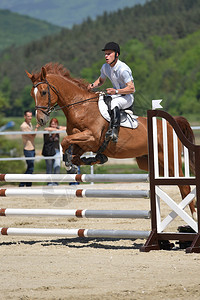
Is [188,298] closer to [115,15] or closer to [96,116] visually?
[96,116]

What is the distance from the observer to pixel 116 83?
7125mm

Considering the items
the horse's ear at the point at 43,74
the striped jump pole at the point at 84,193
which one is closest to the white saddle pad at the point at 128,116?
the horse's ear at the point at 43,74

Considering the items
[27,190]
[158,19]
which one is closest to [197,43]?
[158,19]

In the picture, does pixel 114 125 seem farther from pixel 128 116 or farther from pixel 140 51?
pixel 140 51

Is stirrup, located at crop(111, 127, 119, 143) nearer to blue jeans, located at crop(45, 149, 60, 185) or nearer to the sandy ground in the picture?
the sandy ground

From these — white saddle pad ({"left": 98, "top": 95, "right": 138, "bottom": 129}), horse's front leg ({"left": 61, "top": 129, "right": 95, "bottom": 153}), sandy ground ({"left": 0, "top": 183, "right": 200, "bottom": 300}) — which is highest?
white saddle pad ({"left": 98, "top": 95, "right": 138, "bottom": 129})

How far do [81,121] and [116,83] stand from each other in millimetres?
615

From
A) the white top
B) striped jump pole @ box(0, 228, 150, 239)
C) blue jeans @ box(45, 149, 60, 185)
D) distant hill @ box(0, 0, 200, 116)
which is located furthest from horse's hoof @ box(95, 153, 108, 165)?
distant hill @ box(0, 0, 200, 116)

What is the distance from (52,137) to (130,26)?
10104cm

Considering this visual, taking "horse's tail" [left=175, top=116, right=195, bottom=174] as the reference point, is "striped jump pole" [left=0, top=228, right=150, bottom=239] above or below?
below

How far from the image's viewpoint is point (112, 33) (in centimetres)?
11069

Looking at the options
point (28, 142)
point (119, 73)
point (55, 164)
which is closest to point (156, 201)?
point (119, 73)

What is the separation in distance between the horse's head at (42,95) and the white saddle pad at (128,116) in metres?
0.60

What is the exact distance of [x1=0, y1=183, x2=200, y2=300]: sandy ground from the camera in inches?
169
